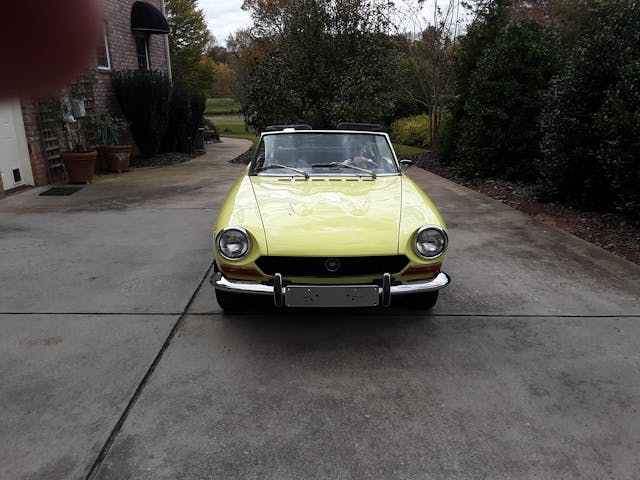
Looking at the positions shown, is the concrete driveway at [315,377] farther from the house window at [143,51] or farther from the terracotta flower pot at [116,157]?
the house window at [143,51]

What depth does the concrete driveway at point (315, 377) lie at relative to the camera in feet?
8.21

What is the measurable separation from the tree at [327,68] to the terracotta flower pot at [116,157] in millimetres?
3896

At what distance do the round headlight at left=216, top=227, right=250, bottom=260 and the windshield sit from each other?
141cm

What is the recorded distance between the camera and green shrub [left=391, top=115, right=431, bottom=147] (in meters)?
18.6

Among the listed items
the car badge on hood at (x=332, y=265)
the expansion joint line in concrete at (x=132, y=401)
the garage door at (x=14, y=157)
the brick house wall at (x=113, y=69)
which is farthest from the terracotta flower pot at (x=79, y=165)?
the car badge on hood at (x=332, y=265)

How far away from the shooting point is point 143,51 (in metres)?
14.4

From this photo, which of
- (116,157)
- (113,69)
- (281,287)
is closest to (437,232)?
(281,287)

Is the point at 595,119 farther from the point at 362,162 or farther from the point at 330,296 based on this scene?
the point at 330,296

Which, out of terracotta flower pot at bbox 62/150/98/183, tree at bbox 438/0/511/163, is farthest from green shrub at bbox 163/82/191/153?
tree at bbox 438/0/511/163

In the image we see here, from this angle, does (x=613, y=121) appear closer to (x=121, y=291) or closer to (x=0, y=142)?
(x=121, y=291)

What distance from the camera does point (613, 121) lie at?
6125 mm

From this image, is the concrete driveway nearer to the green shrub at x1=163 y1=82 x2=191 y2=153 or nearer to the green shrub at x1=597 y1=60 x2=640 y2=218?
the green shrub at x1=597 y1=60 x2=640 y2=218

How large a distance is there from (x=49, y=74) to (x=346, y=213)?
3.35m

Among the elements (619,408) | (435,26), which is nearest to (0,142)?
(619,408)
